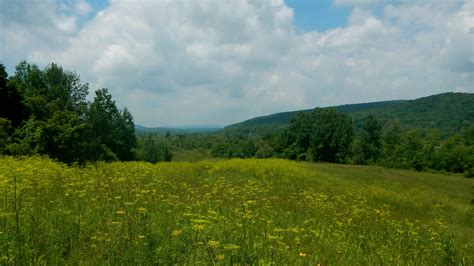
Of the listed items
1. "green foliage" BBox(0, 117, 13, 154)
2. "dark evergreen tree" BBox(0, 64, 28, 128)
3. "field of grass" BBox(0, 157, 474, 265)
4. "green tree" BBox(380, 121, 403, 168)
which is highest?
"dark evergreen tree" BBox(0, 64, 28, 128)

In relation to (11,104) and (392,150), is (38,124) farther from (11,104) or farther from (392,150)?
(392,150)

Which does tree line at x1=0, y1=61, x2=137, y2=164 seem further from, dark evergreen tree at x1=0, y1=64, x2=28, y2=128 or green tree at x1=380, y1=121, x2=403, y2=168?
green tree at x1=380, y1=121, x2=403, y2=168

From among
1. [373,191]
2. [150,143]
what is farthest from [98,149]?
[150,143]

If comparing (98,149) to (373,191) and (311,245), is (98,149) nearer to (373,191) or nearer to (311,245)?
(373,191)

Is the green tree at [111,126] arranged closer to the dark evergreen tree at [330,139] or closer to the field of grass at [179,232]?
the dark evergreen tree at [330,139]

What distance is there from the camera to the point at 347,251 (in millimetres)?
5996

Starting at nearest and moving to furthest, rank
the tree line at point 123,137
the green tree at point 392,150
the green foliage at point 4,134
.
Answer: the green foliage at point 4,134 < the tree line at point 123,137 < the green tree at point 392,150

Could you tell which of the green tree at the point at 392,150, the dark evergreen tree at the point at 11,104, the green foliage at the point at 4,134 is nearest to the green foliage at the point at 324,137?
the green tree at the point at 392,150

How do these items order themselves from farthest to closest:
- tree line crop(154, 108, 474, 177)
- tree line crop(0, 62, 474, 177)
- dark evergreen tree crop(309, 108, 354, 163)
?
dark evergreen tree crop(309, 108, 354, 163), tree line crop(154, 108, 474, 177), tree line crop(0, 62, 474, 177)

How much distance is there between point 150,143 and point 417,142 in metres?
69.2

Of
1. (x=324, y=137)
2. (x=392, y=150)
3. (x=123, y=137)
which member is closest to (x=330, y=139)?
(x=324, y=137)

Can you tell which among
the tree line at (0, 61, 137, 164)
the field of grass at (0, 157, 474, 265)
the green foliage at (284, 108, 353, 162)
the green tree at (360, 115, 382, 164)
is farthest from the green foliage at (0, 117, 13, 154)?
the green tree at (360, 115, 382, 164)

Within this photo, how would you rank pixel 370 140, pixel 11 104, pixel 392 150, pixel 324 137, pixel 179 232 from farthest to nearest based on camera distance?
1. pixel 370 140
2. pixel 392 150
3. pixel 324 137
4. pixel 11 104
5. pixel 179 232

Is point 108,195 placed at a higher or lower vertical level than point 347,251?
higher
